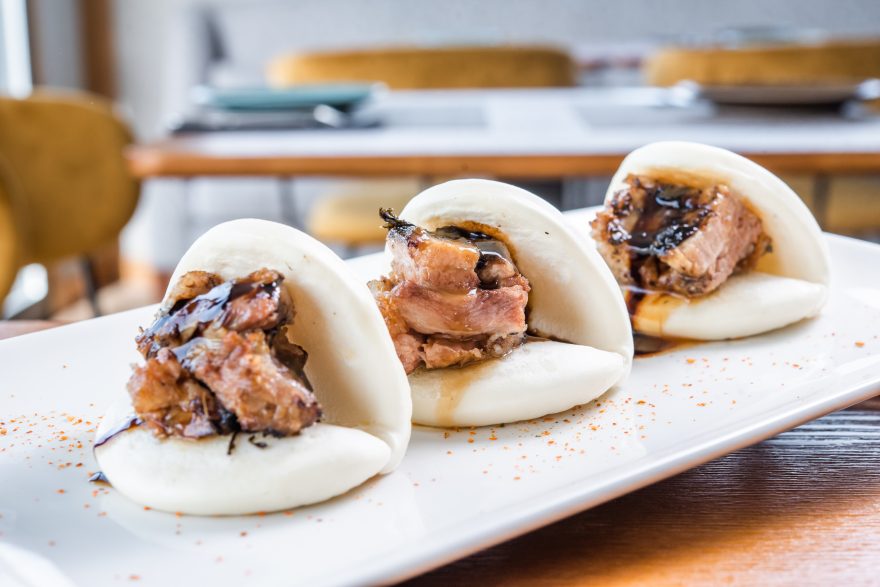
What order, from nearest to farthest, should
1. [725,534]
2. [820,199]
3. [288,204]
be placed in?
[725,534] → [820,199] → [288,204]

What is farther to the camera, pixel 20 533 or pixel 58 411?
pixel 58 411

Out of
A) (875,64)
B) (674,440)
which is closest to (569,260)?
(674,440)

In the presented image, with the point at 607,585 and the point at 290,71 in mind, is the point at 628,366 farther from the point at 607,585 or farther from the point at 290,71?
the point at 290,71

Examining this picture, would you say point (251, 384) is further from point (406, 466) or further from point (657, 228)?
point (657, 228)

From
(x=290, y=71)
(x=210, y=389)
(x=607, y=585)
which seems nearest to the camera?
(x=607, y=585)

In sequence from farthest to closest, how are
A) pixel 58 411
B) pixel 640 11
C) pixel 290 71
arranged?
pixel 640 11
pixel 290 71
pixel 58 411

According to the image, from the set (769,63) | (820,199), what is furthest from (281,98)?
(769,63)
